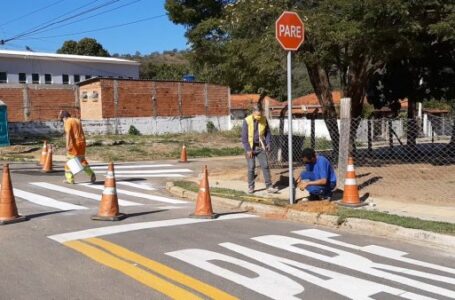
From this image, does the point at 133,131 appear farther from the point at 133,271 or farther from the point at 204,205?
the point at 133,271

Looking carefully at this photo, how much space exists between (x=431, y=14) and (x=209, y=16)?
7.73 meters

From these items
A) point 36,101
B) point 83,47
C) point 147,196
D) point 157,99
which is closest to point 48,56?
point 36,101

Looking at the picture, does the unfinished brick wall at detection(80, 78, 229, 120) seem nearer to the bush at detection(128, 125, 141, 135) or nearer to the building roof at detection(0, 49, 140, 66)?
the bush at detection(128, 125, 141, 135)

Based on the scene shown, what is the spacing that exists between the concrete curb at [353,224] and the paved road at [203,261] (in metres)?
0.28

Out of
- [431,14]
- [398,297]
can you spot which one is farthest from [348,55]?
[398,297]

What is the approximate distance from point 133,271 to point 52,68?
61292 millimetres

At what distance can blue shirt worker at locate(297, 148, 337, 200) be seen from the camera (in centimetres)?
1031

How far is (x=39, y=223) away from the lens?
862 centimetres

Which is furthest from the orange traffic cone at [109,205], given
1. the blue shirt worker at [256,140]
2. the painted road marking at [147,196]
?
the blue shirt worker at [256,140]

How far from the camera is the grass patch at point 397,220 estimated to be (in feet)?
25.8

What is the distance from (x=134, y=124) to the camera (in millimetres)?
41781

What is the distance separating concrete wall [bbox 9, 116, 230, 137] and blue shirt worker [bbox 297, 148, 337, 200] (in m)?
26.0

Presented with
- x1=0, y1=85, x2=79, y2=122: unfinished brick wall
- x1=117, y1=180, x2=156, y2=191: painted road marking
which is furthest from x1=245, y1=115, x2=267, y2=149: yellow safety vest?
x1=0, y1=85, x2=79, y2=122: unfinished brick wall

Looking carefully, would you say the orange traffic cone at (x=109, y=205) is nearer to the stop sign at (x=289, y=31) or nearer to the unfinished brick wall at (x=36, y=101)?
the stop sign at (x=289, y=31)
